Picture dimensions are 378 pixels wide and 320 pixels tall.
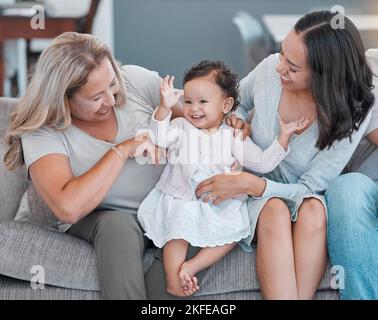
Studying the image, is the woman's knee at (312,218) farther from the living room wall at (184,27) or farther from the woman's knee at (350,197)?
the living room wall at (184,27)

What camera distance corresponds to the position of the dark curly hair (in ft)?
6.20

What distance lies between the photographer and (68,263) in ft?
6.14

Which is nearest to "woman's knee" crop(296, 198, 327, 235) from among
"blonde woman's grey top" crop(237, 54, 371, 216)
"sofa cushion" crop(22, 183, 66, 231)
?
"blonde woman's grey top" crop(237, 54, 371, 216)

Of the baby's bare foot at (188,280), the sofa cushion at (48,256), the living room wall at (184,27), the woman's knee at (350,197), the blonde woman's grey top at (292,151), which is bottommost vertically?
the baby's bare foot at (188,280)

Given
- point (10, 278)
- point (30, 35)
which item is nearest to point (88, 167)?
point (10, 278)

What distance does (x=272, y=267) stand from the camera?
177 cm

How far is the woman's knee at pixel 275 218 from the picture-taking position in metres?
1.80

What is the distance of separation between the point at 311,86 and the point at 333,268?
45 cm

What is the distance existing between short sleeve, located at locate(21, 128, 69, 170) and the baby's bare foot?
1.35ft

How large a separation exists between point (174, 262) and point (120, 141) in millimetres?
379

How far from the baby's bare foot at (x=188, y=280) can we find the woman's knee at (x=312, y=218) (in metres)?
0.28

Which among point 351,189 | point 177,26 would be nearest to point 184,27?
point 177,26

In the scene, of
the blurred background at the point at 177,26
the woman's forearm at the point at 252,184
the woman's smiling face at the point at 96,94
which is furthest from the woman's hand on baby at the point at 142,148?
the blurred background at the point at 177,26
